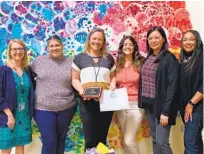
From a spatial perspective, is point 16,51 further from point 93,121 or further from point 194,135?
point 194,135

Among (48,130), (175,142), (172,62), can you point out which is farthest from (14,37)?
(175,142)

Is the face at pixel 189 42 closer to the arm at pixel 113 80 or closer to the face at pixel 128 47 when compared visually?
the face at pixel 128 47

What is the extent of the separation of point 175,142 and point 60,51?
157 cm

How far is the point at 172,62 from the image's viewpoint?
252 centimetres

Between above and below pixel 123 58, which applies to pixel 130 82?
below

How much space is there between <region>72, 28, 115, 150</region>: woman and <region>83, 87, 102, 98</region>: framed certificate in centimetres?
3

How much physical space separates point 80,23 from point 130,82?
0.81 meters

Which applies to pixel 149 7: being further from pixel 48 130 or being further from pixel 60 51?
pixel 48 130

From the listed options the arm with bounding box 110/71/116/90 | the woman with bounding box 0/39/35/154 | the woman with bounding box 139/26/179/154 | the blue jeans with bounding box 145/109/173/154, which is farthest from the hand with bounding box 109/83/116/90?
the woman with bounding box 0/39/35/154

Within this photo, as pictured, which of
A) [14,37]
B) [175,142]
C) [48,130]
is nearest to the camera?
[48,130]

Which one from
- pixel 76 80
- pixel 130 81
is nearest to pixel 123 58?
pixel 130 81

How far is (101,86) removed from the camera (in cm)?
271

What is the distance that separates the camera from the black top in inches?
97.5

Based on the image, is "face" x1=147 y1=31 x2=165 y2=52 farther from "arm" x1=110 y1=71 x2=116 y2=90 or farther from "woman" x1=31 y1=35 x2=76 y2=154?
"woman" x1=31 y1=35 x2=76 y2=154
